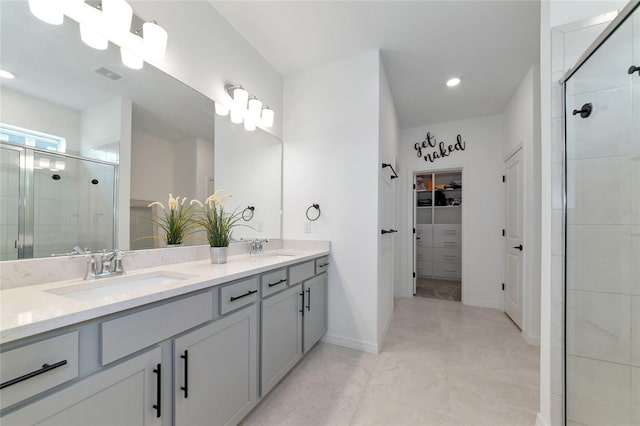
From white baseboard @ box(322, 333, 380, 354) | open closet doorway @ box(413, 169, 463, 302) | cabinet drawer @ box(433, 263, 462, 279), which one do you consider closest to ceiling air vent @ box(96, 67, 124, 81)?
white baseboard @ box(322, 333, 380, 354)

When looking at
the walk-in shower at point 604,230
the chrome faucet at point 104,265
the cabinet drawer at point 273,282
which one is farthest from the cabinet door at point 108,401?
the walk-in shower at point 604,230

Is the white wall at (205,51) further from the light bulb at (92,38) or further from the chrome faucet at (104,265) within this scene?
the chrome faucet at (104,265)

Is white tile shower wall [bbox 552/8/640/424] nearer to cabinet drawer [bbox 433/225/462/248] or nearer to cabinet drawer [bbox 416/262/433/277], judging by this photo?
cabinet drawer [bbox 433/225/462/248]

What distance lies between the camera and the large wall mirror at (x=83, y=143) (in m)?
0.99

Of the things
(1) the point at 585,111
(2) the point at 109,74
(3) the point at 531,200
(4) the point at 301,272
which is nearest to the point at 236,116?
(2) the point at 109,74

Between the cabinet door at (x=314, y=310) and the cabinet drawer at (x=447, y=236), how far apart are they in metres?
3.82

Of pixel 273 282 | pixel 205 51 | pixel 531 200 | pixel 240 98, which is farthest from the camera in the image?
pixel 531 200

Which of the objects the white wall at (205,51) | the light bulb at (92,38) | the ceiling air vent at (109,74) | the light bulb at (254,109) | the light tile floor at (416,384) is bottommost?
the light tile floor at (416,384)

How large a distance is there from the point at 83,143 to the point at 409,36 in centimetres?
240

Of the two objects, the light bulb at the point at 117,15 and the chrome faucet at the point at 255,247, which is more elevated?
the light bulb at the point at 117,15

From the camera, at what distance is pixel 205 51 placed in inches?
71.1

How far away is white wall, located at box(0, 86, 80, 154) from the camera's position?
3.19ft

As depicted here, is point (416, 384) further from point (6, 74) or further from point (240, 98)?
point (6, 74)

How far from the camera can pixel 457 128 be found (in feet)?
12.3
